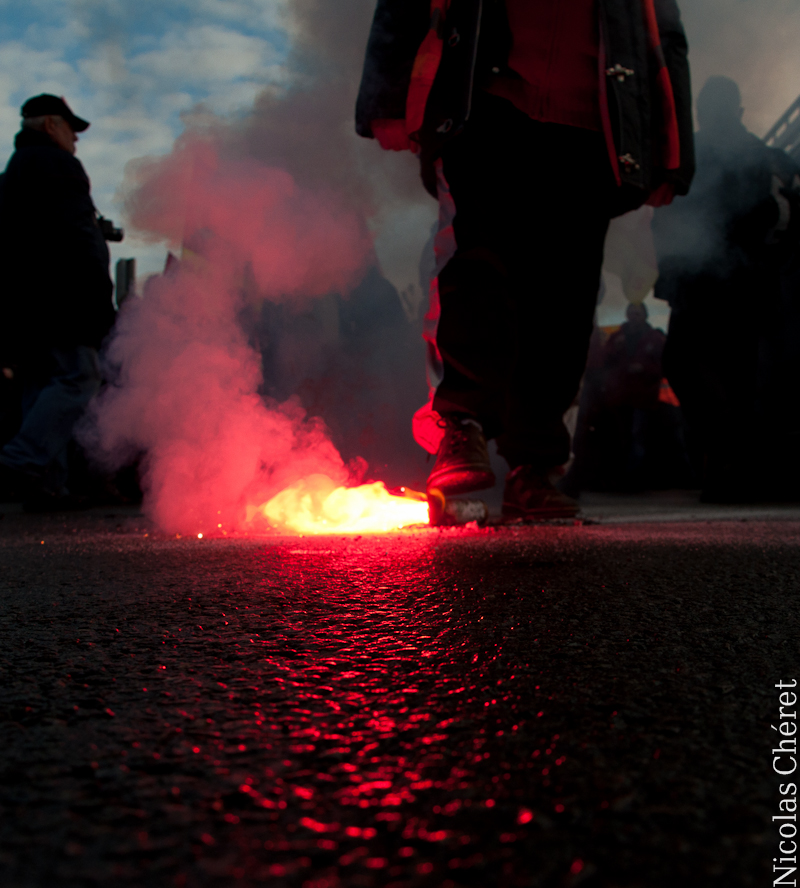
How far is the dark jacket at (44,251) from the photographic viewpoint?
3305mm

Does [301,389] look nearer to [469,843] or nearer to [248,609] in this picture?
[248,609]

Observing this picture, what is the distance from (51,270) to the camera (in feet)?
11.0

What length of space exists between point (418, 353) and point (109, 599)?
4.18 meters

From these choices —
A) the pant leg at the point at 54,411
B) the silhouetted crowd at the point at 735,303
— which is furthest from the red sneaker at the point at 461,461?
the silhouetted crowd at the point at 735,303

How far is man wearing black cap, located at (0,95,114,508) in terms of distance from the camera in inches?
130

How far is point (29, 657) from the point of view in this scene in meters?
0.50

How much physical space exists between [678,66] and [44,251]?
2.92 meters

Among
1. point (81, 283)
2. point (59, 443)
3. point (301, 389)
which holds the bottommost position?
point (59, 443)

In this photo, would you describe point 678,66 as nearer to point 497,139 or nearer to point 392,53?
point 497,139

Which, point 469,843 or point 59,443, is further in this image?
point 59,443

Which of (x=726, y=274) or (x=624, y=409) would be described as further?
(x=624, y=409)

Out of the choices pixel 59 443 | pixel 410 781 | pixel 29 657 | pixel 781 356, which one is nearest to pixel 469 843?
pixel 410 781

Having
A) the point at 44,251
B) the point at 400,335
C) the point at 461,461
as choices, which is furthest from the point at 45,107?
the point at 461,461

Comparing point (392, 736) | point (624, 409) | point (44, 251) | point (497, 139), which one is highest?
point (44, 251)
